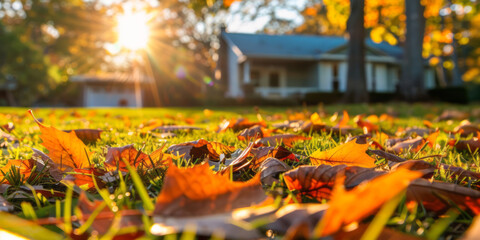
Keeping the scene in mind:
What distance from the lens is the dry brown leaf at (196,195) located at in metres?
0.67

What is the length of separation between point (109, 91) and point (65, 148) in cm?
3256

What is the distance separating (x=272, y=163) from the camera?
3.76ft

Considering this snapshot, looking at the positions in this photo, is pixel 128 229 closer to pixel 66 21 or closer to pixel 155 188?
pixel 155 188

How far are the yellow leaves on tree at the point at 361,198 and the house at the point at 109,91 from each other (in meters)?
31.3

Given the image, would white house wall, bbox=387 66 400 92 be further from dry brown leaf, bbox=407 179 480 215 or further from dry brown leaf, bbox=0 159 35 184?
dry brown leaf, bbox=0 159 35 184

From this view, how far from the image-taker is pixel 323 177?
98 centimetres

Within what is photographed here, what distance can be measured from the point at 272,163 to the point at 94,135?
4.40 ft

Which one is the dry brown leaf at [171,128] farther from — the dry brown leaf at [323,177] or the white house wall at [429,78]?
the white house wall at [429,78]

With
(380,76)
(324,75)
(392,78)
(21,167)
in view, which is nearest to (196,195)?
(21,167)

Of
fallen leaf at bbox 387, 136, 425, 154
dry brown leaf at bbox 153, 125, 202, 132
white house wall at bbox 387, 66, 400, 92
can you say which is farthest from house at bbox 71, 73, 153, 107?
fallen leaf at bbox 387, 136, 425, 154

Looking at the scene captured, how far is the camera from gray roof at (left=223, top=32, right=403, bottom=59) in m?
22.0

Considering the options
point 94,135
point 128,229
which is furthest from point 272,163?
point 94,135

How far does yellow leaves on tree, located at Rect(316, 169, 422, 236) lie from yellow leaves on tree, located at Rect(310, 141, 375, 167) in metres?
0.56

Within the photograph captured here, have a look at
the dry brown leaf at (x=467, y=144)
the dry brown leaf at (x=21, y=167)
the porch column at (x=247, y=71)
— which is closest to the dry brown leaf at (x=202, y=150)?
the dry brown leaf at (x=21, y=167)
